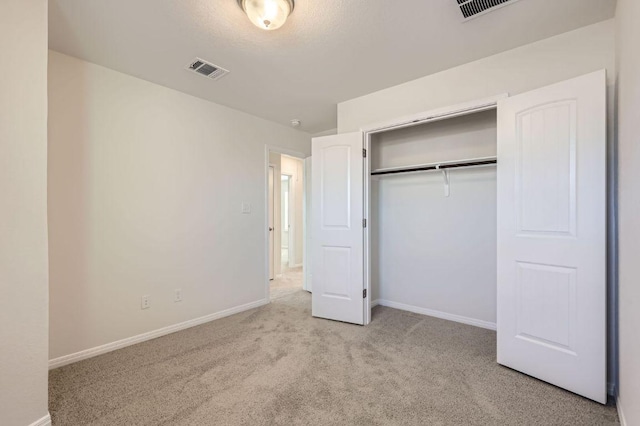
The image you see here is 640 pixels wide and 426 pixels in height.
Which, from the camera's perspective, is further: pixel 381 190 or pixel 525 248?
A: pixel 381 190

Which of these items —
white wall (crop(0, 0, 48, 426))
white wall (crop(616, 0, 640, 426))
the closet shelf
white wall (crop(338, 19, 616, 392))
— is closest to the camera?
white wall (crop(616, 0, 640, 426))

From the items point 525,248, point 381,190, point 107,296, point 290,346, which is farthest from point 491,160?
point 107,296

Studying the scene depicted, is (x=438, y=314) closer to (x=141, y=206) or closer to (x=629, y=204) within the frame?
(x=629, y=204)

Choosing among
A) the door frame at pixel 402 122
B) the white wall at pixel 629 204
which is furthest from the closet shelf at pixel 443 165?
the white wall at pixel 629 204

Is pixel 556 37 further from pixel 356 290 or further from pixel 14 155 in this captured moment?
pixel 14 155

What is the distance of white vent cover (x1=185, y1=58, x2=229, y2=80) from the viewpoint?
246 centimetres

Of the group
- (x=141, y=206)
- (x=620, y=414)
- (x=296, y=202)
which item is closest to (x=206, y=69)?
(x=141, y=206)

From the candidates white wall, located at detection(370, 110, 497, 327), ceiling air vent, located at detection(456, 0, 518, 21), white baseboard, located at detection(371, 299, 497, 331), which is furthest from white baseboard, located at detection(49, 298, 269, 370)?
ceiling air vent, located at detection(456, 0, 518, 21)

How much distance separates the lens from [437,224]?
10.8 feet

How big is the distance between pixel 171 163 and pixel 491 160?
3154 millimetres

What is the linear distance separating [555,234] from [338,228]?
188cm

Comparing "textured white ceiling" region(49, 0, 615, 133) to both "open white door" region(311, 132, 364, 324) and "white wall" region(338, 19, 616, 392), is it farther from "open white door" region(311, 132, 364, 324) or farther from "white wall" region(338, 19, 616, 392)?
"open white door" region(311, 132, 364, 324)

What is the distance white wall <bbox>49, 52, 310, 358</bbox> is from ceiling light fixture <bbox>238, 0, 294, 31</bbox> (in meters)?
1.64

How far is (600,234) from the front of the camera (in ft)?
5.71
